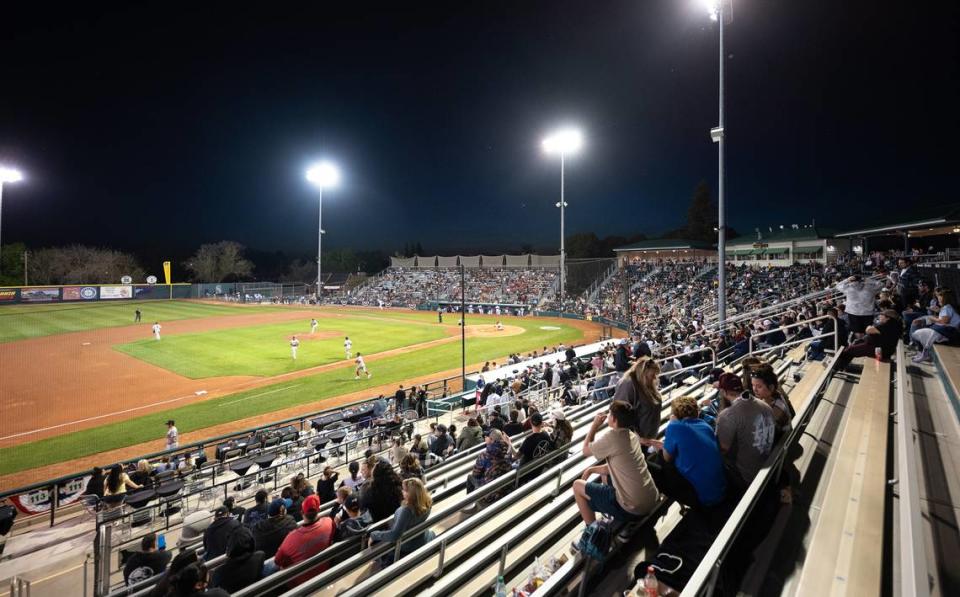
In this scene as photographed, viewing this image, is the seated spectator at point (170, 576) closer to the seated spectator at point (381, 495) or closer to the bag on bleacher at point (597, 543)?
the seated spectator at point (381, 495)

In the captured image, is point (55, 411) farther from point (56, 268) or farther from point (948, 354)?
point (56, 268)

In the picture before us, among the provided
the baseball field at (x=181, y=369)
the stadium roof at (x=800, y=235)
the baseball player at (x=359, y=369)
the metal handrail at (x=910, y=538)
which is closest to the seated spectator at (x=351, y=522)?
the metal handrail at (x=910, y=538)

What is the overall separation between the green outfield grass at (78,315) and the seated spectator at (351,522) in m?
43.4

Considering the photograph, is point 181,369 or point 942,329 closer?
point 942,329

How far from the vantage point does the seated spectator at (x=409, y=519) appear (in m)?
4.40

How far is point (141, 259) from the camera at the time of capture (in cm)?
8838

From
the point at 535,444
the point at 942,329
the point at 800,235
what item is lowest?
the point at 535,444

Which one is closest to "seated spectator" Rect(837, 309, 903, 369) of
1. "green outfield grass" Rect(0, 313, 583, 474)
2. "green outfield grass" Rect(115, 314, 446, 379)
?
"green outfield grass" Rect(0, 313, 583, 474)

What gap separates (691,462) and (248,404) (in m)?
20.3

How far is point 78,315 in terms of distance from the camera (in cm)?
4406

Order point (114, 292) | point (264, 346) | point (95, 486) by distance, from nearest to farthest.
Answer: point (95, 486) → point (264, 346) → point (114, 292)

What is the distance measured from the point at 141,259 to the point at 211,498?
332ft

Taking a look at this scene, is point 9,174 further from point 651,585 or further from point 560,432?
point 651,585

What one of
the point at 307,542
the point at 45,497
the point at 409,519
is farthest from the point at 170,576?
the point at 45,497
